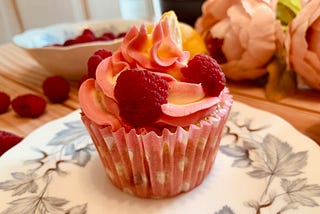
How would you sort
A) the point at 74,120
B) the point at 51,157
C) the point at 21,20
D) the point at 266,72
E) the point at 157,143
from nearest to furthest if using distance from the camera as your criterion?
the point at 157,143, the point at 51,157, the point at 74,120, the point at 266,72, the point at 21,20

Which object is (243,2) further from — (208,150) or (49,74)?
(49,74)

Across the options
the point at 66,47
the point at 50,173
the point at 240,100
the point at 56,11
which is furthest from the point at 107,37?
the point at 56,11

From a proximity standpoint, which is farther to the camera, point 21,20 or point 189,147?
point 21,20

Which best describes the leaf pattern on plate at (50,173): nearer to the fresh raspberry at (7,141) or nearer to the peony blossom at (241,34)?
the fresh raspberry at (7,141)

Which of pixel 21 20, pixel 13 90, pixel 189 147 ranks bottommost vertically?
pixel 21 20

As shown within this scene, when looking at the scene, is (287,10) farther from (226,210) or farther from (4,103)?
(4,103)

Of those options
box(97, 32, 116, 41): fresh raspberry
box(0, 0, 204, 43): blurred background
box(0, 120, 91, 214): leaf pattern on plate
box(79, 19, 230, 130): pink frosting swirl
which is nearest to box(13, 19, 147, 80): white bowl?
box(97, 32, 116, 41): fresh raspberry

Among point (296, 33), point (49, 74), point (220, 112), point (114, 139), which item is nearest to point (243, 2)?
point (296, 33)
